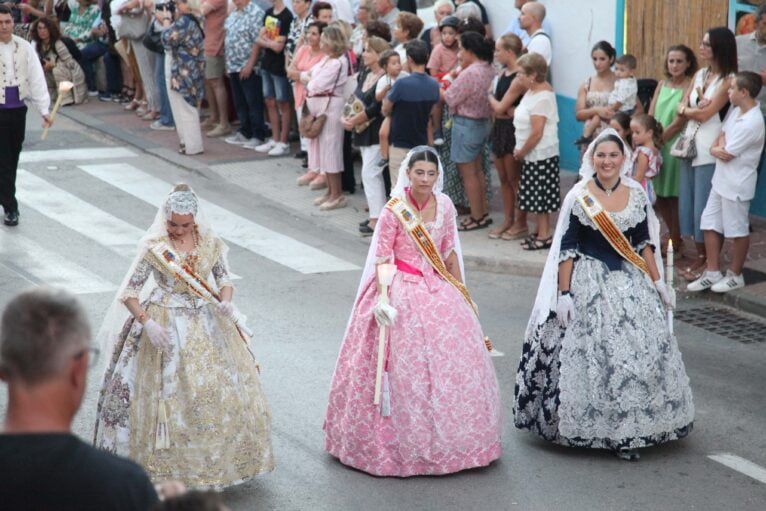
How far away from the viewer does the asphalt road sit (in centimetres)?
735

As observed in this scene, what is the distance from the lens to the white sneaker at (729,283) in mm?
11266

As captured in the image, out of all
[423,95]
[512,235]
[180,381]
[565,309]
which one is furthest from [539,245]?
[180,381]

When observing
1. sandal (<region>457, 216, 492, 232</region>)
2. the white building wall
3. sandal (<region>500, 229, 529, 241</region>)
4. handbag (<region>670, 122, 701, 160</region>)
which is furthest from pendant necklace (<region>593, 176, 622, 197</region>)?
the white building wall

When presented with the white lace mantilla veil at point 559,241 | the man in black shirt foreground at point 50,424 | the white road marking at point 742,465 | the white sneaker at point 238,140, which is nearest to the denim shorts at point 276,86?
the white sneaker at point 238,140

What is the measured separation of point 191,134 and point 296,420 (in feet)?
29.4

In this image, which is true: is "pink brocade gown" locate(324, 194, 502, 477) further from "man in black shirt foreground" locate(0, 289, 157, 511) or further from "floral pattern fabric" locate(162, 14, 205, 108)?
"floral pattern fabric" locate(162, 14, 205, 108)

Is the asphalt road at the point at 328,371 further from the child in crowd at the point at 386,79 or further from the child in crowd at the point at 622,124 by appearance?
the child in crowd at the point at 622,124

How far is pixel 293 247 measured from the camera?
13.0 m

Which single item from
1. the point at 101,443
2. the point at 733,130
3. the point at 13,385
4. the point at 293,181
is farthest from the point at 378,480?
the point at 293,181

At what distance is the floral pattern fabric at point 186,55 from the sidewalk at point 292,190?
87 centimetres

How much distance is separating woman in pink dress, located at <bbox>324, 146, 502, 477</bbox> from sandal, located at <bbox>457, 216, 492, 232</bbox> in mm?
5685

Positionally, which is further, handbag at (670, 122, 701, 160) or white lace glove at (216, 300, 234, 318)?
handbag at (670, 122, 701, 160)

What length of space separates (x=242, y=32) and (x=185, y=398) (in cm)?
1028

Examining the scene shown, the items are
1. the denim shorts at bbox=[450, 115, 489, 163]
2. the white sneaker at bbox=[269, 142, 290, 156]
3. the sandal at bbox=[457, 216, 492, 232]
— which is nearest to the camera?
the denim shorts at bbox=[450, 115, 489, 163]
